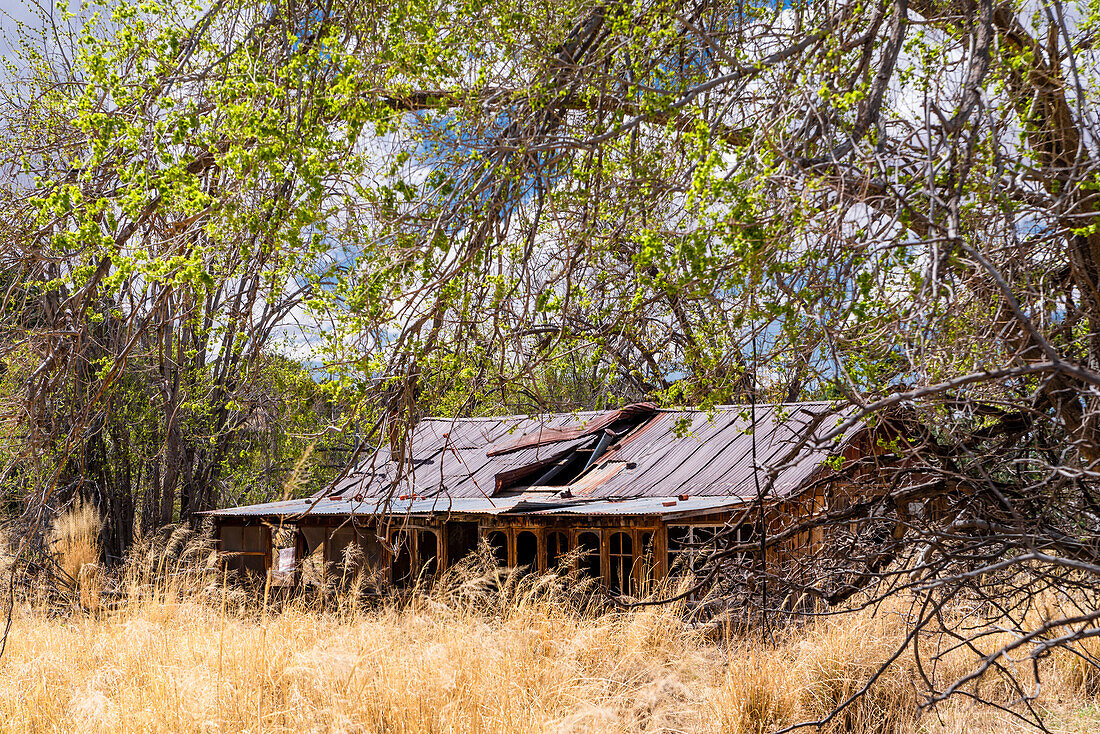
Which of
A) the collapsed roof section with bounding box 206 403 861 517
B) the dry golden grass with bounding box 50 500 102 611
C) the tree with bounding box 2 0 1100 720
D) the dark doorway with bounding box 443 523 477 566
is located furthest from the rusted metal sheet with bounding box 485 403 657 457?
the tree with bounding box 2 0 1100 720

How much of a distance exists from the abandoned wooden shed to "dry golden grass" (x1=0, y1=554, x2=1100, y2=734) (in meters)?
2.31

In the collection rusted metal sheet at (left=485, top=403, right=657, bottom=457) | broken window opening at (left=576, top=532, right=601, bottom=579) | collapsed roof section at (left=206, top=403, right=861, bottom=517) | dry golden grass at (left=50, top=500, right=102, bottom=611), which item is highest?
rusted metal sheet at (left=485, top=403, right=657, bottom=457)

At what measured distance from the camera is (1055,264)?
183 inches

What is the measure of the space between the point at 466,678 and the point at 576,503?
8.47 metres

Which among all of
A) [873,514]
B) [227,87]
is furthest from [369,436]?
[873,514]

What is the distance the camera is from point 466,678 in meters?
6.59

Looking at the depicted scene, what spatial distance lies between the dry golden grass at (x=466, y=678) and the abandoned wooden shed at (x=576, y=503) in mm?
2307

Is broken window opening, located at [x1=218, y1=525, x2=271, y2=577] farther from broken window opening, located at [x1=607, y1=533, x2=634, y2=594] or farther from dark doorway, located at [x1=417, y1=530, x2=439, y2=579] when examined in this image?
broken window opening, located at [x1=607, y1=533, x2=634, y2=594]

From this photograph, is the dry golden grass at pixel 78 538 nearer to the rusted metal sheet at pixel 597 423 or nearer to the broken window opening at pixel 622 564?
the rusted metal sheet at pixel 597 423

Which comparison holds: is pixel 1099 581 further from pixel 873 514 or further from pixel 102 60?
pixel 102 60

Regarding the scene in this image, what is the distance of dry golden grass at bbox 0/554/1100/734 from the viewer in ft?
18.7

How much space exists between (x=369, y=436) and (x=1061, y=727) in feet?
23.1

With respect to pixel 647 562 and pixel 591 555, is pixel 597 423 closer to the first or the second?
pixel 591 555

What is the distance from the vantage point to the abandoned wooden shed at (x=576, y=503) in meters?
13.2
